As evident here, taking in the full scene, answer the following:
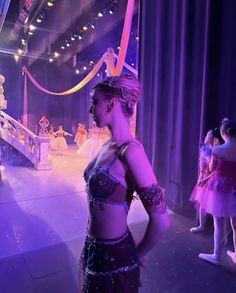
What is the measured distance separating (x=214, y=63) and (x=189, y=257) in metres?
2.57

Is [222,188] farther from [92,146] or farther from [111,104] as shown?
[92,146]

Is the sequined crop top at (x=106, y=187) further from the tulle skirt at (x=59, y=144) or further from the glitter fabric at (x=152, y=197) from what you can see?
the tulle skirt at (x=59, y=144)

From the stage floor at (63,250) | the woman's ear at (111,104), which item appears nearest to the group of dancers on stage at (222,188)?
the stage floor at (63,250)

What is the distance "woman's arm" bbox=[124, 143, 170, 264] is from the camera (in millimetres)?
1169

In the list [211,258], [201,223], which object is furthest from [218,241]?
[201,223]

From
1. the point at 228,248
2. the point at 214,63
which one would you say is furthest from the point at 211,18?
the point at 228,248

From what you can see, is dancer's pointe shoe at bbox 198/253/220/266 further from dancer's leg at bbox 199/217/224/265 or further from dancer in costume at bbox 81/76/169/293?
dancer in costume at bbox 81/76/169/293

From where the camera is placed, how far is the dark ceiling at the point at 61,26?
8617mm

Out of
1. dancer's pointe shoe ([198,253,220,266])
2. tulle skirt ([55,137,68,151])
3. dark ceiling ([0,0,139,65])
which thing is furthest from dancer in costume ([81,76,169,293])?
tulle skirt ([55,137,68,151])

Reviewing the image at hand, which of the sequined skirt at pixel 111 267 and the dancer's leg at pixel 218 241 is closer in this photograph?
the sequined skirt at pixel 111 267

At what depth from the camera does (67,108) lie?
15758 millimetres

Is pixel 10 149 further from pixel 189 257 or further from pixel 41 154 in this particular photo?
pixel 189 257

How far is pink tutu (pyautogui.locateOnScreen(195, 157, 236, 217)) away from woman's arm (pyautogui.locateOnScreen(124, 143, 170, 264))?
183cm

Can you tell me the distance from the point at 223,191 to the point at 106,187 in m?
2.05
